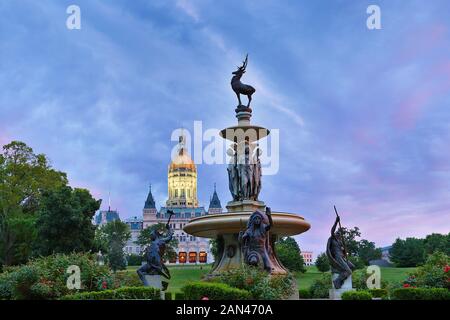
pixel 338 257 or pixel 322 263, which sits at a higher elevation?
pixel 338 257

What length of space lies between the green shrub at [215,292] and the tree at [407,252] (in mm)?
62643

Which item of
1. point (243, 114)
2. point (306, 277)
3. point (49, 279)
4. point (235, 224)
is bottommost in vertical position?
point (306, 277)

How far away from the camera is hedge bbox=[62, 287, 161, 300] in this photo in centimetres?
1275

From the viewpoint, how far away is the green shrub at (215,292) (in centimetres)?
1145

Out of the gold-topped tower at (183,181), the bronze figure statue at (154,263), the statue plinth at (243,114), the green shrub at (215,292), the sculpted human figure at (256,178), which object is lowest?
the green shrub at (215,292)

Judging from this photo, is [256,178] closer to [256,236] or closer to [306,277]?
[256,236]

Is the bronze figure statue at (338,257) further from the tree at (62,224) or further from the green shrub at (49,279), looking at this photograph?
the tree at (62,224)

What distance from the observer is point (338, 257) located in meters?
16.4

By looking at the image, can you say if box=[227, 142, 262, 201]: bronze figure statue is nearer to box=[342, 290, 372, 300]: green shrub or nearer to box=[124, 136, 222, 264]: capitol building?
box=[342, 290, 372, 300]: green shrub

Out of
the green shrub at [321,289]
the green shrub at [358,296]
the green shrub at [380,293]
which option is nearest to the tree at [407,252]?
the green shrub at [321,289]

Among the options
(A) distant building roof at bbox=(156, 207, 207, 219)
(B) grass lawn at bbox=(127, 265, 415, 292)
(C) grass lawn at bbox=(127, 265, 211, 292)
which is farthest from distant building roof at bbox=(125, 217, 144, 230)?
(B) grass lawn at bbox=(127, 265, 415, 292)

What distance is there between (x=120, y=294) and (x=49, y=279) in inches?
141

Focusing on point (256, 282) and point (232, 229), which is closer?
point (256, 282)

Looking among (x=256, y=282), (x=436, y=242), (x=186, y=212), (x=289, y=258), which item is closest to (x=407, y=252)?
(x=436, y=242)
